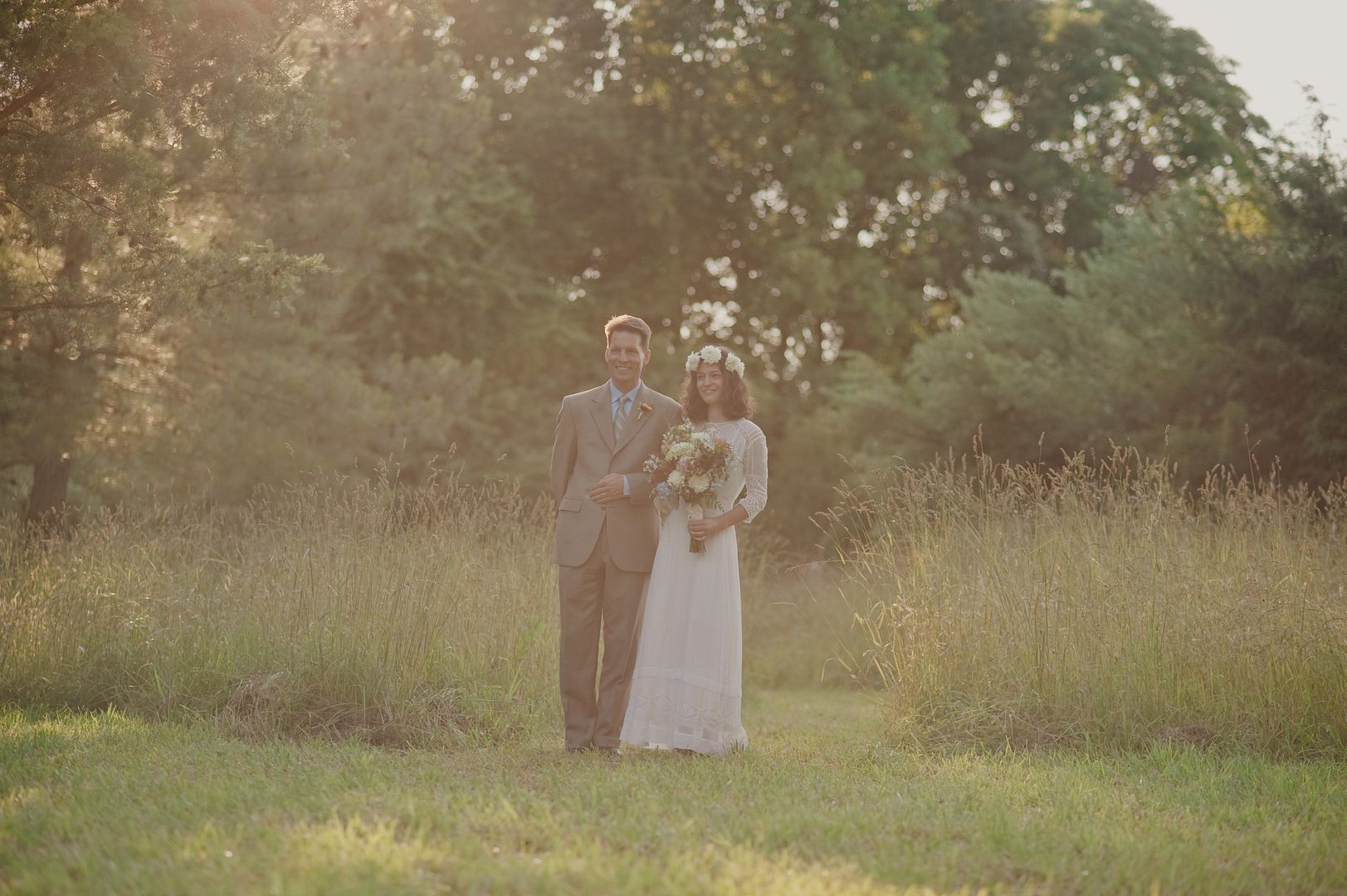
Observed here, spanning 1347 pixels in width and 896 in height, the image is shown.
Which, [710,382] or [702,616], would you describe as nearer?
[702,616]

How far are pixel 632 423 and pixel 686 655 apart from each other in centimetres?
129

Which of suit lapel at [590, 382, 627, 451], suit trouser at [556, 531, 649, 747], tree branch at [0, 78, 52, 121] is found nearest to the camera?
suit trouser at [556, 531, 649, 747]

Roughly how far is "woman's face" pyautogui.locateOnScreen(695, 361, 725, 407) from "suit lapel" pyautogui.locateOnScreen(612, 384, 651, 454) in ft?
1.14

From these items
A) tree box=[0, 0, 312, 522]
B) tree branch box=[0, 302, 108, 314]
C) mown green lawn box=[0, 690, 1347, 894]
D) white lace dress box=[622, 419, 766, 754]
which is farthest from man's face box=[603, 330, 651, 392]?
tree branch box=[0, 302, 108, 314]

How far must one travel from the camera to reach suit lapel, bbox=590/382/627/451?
7.46 metres

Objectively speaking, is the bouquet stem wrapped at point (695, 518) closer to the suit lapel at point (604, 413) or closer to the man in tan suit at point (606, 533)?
the man in tan suit at point (606, 533)

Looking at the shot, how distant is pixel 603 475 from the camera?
7414 millimetres

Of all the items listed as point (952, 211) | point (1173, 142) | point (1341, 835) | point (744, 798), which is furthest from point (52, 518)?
point (1173, 142)

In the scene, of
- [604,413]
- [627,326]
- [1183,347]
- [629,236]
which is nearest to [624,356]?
[627,326]

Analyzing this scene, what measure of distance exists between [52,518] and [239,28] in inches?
259

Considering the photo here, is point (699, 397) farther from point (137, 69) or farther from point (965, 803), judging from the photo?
point (137, 69)

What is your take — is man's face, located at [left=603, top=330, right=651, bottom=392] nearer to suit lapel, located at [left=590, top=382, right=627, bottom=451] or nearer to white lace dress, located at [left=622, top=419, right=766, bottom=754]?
suit lapel, located at [left=590, top=382, right=627, bottom=451]

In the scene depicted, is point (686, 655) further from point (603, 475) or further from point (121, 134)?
point (121, 134)

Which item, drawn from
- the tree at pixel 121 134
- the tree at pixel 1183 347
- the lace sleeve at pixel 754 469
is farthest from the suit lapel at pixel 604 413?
the tree at pixel 1183 347
